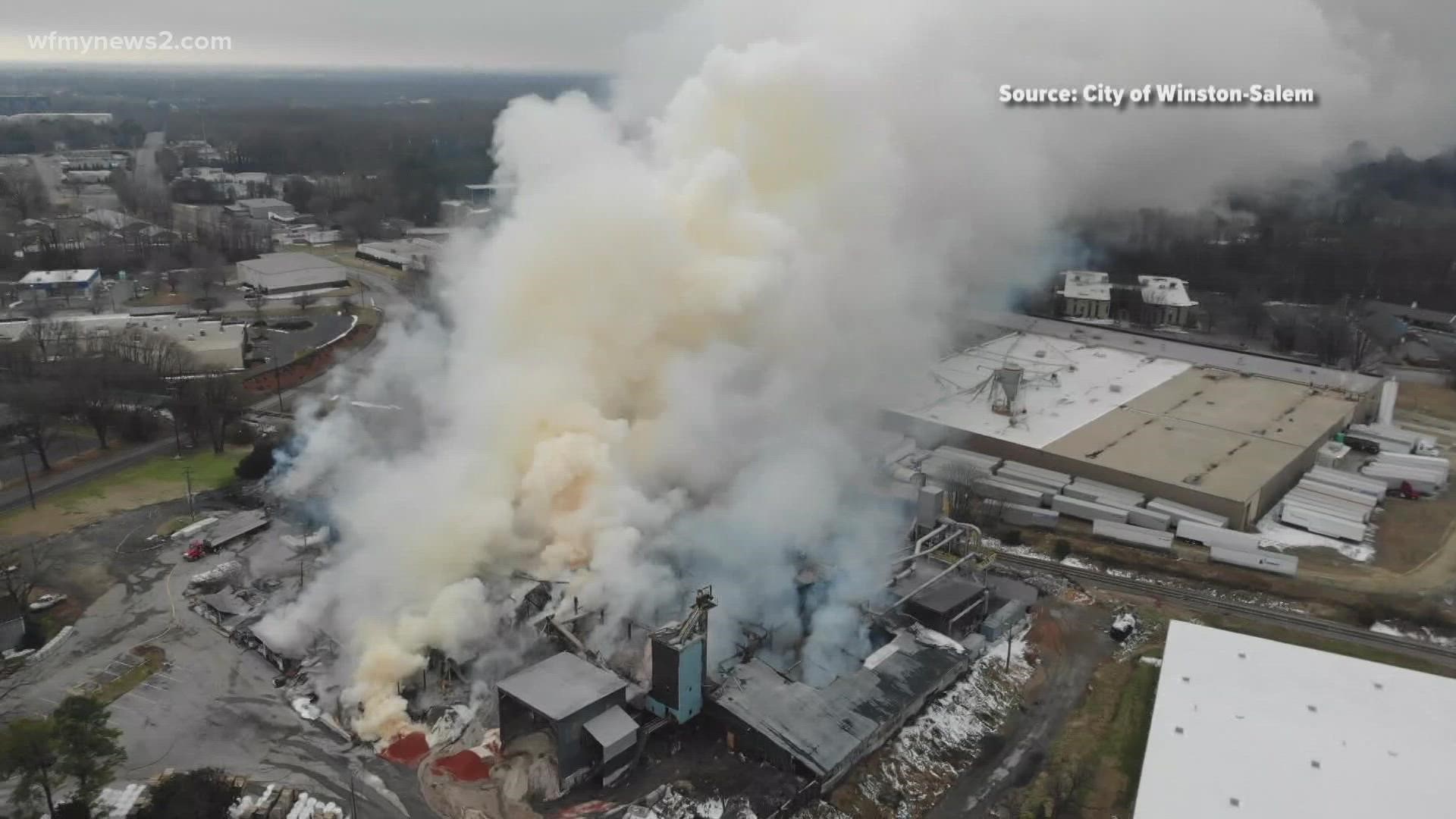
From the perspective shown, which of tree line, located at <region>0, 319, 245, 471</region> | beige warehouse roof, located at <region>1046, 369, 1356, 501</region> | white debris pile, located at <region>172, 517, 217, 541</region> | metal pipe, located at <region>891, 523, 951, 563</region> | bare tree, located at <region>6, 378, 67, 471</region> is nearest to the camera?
metal pipe, located at <region>891, 523, 951, 563</region>

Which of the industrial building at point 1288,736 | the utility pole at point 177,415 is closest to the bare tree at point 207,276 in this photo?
the utility pole at point 177,415

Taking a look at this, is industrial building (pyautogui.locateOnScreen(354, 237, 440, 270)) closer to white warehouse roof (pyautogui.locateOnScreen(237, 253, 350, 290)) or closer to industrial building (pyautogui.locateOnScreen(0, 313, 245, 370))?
white warehouse roof (pyautogui.locateOnScreen(237, 253, 350, 290))


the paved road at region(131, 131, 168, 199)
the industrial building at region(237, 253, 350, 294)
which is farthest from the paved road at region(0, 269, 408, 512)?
the paved road at region(131, 131, 168, 199)

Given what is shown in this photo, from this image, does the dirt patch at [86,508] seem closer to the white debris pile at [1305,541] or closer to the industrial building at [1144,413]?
the industrial building at [1144,413]

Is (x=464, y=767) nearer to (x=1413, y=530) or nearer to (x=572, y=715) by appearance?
(x=572, y=715)

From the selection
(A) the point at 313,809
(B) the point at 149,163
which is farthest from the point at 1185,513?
(B) the point at 149,163

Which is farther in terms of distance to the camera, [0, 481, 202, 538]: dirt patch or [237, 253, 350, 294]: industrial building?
[237, 253, 350, 294]: industrial building
